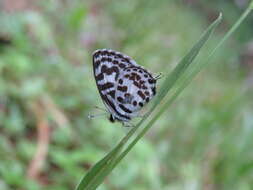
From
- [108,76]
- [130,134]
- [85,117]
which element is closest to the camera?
[130,134]

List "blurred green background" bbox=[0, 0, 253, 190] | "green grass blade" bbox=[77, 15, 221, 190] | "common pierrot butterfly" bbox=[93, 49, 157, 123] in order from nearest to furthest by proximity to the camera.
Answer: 1. "green grass blade" bbox=[77, 15, 221, 190]
2. "common pierrot butterfly" bbox=[93, 49, 157, 123]
3. "blurred green background" bbox=[0, 0, 253, 190]

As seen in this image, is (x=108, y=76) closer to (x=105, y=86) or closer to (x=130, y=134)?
(x=105, y=86)

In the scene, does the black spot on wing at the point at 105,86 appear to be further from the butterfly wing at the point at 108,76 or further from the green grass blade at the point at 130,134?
the green grass blade at the point at 130,134

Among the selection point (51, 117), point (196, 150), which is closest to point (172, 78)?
point (51, 117)

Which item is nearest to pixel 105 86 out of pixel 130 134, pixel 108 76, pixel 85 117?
pixel 108 76

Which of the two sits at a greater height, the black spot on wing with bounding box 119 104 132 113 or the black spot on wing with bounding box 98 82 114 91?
the black spot on wing with bounding box 98 82 114 91

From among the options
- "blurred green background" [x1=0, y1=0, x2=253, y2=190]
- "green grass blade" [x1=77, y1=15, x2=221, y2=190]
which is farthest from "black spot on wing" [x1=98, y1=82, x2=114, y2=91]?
"blurred green background" [x1=0, y1=0, x2=253, y2=190]

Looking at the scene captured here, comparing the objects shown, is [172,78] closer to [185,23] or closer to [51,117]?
[51,117]

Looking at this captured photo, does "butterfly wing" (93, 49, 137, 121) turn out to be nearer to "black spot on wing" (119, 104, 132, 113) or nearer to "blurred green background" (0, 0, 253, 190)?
"black spot on wing" (119, 104, 132, 113)
